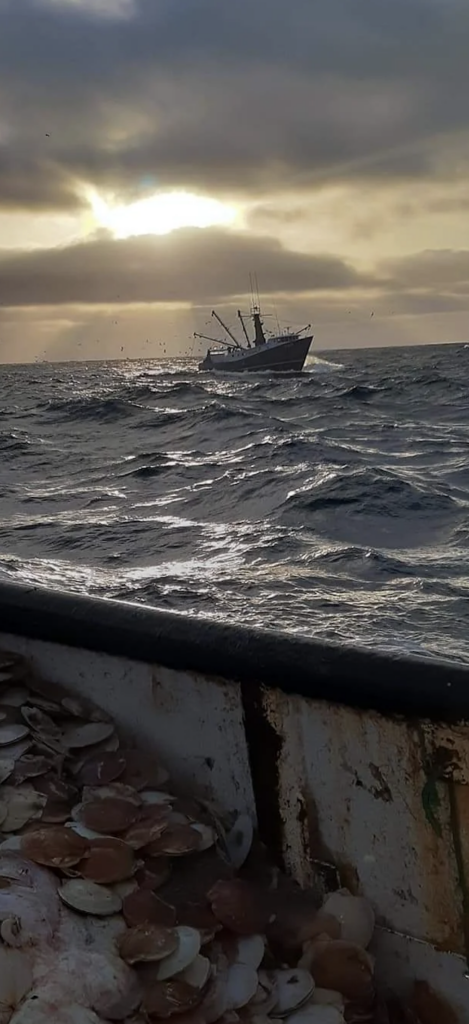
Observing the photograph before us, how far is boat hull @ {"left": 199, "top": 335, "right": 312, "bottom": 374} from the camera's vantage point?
88.4 m

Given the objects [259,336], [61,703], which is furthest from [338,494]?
[259,336]

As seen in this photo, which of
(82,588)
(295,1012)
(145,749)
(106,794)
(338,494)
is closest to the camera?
(295,1012)

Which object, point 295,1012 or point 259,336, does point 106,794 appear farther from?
point 259,336

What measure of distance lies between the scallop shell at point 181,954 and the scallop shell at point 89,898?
0.19 meters

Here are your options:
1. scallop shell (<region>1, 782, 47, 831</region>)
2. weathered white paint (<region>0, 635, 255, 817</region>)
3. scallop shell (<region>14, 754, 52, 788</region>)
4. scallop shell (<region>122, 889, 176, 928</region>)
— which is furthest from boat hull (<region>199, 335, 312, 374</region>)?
scallop shell (<region>122, 889, 176, 928</region>)

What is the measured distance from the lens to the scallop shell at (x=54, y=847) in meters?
2.28

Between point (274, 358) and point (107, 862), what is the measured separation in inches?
3522

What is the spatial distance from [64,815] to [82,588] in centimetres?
738

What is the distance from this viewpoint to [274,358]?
89.9 m

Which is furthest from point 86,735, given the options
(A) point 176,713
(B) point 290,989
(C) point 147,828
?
(B) point 290,989

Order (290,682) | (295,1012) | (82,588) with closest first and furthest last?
(295,1012) < (290,682) < (82,588)

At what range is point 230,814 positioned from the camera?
8.57 ft

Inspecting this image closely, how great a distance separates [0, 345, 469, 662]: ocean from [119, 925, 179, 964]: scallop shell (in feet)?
5.30

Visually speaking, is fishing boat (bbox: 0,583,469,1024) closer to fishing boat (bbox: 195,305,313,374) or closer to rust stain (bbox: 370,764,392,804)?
rust stain (bbox: 370,764,392,804)
